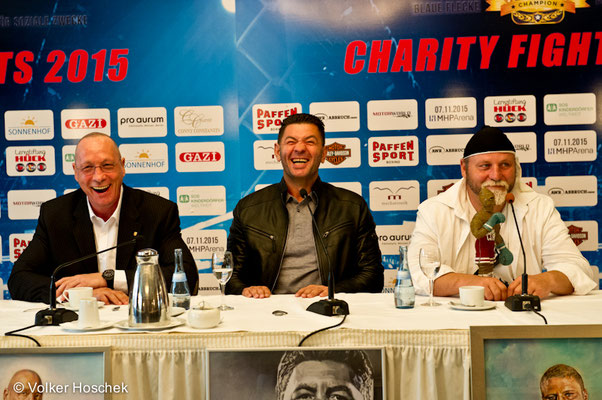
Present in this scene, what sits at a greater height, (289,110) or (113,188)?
(289,110)

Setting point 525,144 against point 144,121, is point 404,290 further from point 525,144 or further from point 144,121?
point 144,121

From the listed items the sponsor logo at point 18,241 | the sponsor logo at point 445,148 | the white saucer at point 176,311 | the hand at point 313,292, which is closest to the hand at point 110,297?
the white saucer at point 176,311

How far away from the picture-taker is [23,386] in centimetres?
172

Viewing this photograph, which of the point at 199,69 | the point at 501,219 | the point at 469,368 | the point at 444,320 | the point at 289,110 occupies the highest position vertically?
the point at 199,69

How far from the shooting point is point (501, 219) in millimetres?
2545

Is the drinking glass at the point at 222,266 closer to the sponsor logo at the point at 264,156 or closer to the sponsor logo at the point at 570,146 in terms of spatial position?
the sponsor logo at the point at 264,156

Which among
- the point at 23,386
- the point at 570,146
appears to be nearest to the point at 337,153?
the point at 570,146

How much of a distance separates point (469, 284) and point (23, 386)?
1658 millimetres

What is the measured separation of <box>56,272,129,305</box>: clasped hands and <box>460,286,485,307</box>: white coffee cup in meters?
1.37

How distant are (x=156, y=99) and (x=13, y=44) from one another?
1.20m

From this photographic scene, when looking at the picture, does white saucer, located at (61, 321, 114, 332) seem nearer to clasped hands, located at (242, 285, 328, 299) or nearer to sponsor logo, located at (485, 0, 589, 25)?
clasped hands, located at (242, 285, 328, 299)

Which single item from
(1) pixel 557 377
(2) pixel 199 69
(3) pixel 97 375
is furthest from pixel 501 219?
→ (2) pixel 199 69

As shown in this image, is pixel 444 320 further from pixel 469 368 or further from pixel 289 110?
pixel 289 110

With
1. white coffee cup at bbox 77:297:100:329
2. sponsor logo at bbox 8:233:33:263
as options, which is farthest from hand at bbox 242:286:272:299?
sponsor logo at bbox 8:233:33:263
